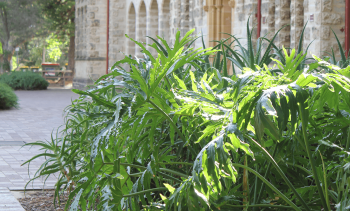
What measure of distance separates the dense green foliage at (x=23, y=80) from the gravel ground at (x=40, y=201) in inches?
709

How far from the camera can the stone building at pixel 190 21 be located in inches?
312

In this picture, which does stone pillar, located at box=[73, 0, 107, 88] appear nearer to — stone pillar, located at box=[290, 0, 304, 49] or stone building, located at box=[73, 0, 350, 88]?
stone building, located at box=[73, 0, 350, 88]

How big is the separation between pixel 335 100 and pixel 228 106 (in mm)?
396

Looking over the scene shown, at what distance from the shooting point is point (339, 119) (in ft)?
6.97

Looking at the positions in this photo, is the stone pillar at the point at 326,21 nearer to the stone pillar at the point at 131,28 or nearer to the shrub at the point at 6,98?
the shrub at the point at 6,98

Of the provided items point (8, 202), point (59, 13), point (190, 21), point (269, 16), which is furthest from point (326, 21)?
point (59, 13)

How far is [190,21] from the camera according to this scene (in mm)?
13297

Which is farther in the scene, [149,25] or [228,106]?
[149,25]

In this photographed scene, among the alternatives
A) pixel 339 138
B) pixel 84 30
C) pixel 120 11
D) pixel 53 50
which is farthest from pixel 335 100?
pixel 53 50

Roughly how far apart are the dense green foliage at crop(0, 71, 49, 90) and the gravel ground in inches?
709

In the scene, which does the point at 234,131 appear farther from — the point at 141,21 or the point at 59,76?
the point at 59,76

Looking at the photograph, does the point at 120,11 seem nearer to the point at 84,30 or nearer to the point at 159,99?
the point at 84,30

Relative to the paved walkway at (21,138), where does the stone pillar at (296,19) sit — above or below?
above

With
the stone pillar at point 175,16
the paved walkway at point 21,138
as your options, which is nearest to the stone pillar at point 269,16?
the paved walkway at point 21,138
